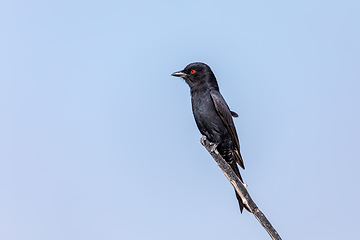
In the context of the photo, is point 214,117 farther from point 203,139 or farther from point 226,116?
point 203,139

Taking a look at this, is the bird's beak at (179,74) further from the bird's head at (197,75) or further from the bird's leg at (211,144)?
the bird's leg at (211,144)

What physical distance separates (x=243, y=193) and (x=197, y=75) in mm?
2697

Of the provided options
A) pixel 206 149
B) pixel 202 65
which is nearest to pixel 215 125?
pixel 206 149

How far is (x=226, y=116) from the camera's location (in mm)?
8453

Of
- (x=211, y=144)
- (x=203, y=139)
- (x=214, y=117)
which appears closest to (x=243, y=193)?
(x=211, y=144)

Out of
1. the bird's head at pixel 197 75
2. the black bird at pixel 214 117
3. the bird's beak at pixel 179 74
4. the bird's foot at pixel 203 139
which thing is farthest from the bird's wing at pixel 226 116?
the bird's beak at pixel 179 74

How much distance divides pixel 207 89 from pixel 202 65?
0.53 m

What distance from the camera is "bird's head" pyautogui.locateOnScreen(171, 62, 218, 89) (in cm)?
884

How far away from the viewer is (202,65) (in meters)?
8.95

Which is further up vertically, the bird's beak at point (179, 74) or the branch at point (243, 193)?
the bird's beak at point (179, 74)

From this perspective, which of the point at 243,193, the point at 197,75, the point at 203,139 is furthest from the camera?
the point at 197,75

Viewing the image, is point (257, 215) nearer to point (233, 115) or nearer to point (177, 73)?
point (233, 115)

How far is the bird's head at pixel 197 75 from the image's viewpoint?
8.84m

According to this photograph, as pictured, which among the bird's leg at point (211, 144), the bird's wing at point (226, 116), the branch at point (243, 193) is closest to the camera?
the branch at point (243, 193)
